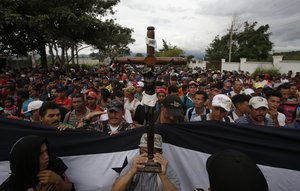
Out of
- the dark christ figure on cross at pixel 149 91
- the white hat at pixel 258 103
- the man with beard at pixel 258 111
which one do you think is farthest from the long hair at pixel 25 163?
the white hat at pixel 258 103

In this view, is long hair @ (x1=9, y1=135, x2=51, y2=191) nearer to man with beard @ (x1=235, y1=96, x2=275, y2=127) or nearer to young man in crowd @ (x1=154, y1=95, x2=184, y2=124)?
young man in crowd @ (x1=154, y1=95, x2=184, y2=124)

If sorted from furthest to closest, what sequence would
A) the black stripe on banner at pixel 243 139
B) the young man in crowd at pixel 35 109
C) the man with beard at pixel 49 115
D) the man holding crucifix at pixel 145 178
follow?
the young man in crowd at pixel 35 109 → the man with beard at pixel 49 115 → the black stripe on banner at pixel 243 139 → the man holding crucifix at pixel 145 178

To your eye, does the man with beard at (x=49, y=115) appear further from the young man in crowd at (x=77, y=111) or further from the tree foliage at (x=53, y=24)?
the tree foliage at (x=53, y=24)

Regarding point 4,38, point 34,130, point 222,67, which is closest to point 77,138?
point 34,130

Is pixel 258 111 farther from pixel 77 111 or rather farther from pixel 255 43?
pixel 255 43

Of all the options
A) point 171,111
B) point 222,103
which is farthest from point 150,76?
point 222,103

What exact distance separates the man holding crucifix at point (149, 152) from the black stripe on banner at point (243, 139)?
609 millimetres

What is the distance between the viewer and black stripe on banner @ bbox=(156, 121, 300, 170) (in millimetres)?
2580

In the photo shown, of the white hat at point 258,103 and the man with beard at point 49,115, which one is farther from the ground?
the white hat at point 258,103

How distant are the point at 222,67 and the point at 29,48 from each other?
2578cm

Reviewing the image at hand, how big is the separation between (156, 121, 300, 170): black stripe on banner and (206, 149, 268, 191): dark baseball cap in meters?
1.45

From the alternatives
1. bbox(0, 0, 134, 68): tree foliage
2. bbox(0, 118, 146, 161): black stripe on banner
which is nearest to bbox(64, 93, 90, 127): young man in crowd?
bbox(0, 118, 146, 161): black stripe on banner

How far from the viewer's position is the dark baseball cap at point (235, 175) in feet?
3.85

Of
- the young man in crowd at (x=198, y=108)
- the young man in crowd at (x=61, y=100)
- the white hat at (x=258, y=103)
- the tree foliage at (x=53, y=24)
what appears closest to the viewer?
the white hat at (x=258, y=103)
